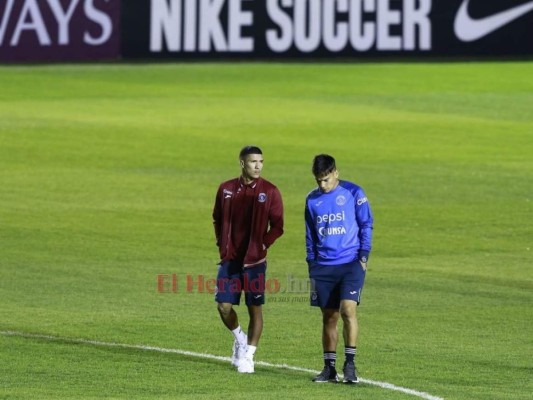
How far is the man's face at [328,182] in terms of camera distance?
1253 cm

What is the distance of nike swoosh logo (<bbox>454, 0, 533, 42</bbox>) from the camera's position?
3941 centimetres

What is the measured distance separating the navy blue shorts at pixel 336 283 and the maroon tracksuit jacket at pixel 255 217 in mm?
642

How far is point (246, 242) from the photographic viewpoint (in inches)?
523

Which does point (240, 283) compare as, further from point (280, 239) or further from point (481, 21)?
point (481, 21)

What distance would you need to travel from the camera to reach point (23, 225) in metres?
24.2

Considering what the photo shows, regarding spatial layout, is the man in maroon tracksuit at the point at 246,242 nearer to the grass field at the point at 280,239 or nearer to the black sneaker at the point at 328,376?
the grass field at the point at 280,239

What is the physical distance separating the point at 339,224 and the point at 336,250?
0.24 m

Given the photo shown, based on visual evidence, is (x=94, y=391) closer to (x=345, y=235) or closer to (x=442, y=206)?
(x=345, y=235)

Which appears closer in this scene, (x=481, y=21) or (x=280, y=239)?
(x=280, y=239)

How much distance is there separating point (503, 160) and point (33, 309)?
53.3 ft

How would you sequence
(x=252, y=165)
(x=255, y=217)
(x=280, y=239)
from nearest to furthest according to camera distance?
(x=252, y=165) → (x=255, y=217) → (x=280, y=239)

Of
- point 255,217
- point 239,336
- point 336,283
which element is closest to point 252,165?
point 255,217

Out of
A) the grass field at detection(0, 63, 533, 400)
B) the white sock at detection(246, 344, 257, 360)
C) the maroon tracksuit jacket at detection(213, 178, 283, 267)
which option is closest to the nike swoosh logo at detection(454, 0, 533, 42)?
the grass field at detection(0, 63, 533, 400)

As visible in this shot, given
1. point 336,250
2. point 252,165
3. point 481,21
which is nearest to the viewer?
point 336,250
